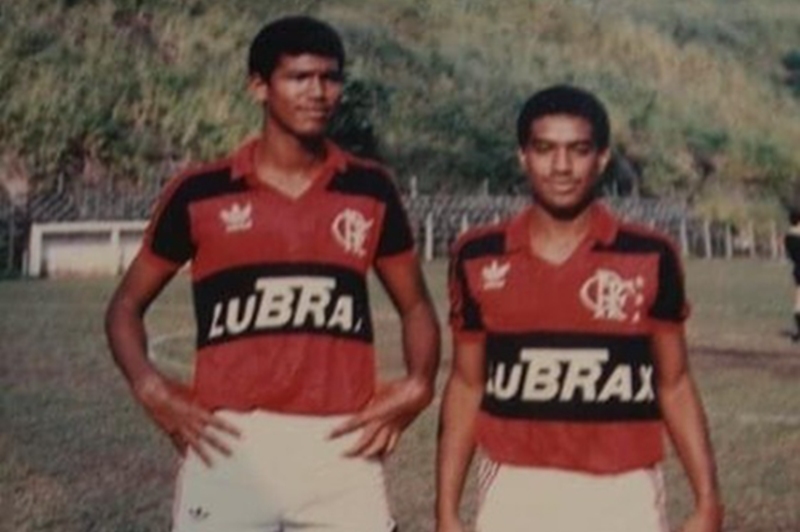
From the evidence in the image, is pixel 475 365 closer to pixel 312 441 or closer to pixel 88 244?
pixel 312 441

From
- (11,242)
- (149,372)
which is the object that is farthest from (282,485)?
(11,242)

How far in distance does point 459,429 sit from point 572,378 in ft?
0.52

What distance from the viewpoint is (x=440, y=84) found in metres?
2.87

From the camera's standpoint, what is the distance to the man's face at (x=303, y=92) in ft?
6.13

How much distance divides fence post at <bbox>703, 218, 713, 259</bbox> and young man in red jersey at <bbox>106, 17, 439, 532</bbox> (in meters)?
1.03

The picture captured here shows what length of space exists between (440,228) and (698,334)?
878 millimetres

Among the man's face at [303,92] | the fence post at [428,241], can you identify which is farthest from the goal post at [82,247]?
the man's face at [303,92]

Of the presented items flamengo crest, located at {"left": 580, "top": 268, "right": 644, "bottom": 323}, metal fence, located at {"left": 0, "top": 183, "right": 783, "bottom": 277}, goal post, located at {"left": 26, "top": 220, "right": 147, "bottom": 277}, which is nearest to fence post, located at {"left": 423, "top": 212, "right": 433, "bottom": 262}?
metal fence, located at {"left": 0, "top": 183, "right": 783, "bottom": 277}

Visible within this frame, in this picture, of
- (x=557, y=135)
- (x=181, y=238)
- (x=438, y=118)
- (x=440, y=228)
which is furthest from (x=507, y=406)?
(x=438, y=118)

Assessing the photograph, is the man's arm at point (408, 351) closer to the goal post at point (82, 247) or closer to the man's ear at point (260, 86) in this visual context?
the man's ear at point (260, 86)

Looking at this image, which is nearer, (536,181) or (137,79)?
(536,181)

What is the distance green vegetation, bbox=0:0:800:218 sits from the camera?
2.72 metres

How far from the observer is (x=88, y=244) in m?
2.73

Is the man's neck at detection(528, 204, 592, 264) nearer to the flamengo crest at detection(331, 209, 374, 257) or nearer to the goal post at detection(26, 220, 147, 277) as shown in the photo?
the flamengo crest at detection(331, 209, 374, 257)
